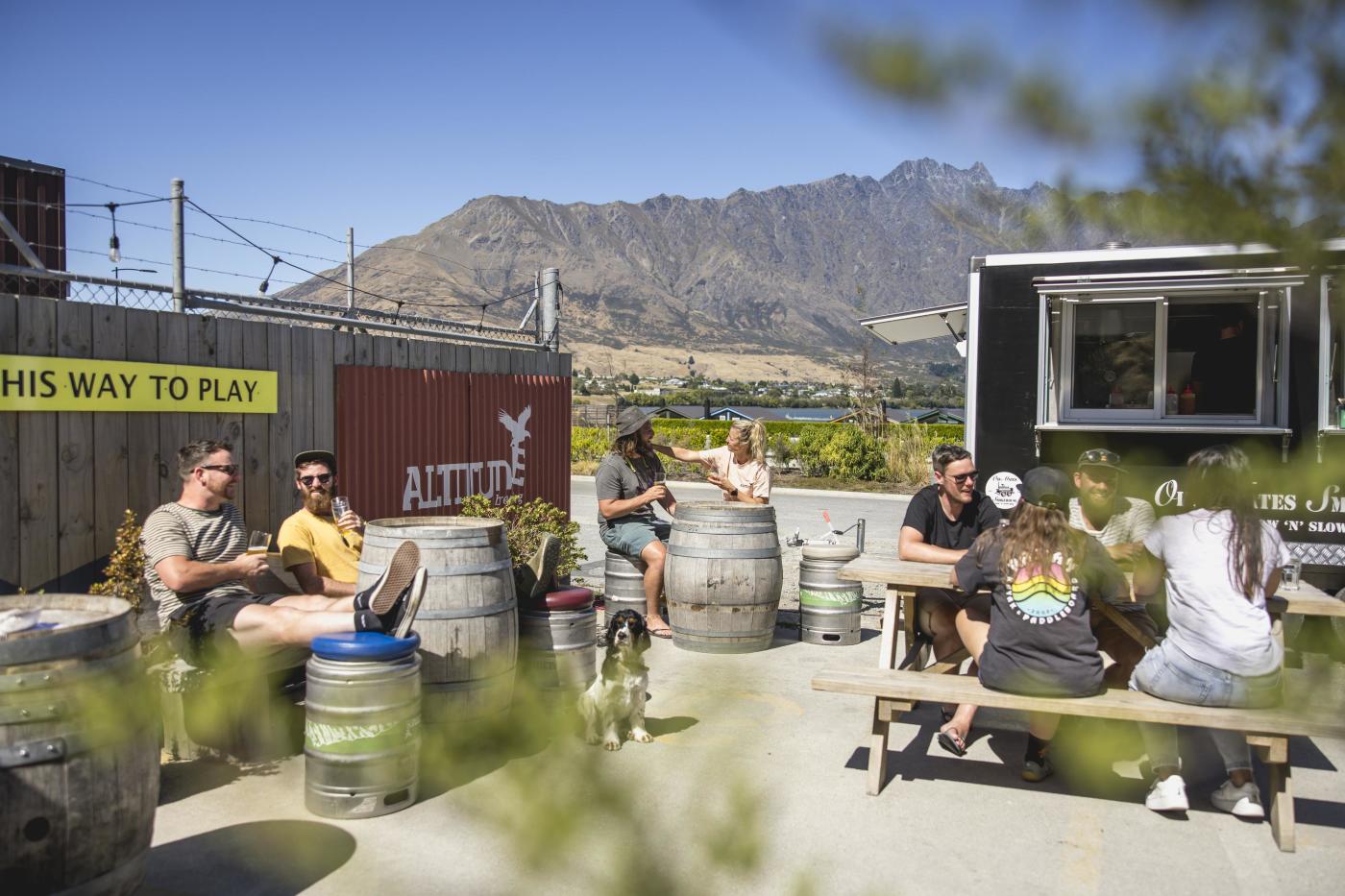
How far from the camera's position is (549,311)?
31.1ft

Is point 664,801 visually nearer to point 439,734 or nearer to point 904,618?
point 439,734

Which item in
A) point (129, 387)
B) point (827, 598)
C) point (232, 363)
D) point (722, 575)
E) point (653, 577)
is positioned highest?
point (232, 363)

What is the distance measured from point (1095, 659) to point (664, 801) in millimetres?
3928

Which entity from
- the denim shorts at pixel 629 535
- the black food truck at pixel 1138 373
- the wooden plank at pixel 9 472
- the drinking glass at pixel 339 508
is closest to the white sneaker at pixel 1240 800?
the black food truck at pixel 1138 373

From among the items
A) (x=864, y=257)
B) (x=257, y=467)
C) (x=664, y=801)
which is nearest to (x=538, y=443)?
(x=257, y=467)

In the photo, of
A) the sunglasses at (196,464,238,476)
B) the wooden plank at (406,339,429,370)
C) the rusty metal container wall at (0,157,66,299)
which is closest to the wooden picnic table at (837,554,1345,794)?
the sunglasses at (196,464,238,476)

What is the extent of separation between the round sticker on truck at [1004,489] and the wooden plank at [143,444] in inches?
219

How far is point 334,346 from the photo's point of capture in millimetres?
7059

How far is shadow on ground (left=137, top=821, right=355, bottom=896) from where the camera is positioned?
12.0ft

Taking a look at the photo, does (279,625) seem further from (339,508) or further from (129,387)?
(129,387)

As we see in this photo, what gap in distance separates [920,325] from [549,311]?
12.7ft

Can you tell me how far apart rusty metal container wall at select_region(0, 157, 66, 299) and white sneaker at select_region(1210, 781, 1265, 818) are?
1085 cm

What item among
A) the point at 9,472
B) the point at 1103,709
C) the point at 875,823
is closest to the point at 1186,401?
the point at 1103,709

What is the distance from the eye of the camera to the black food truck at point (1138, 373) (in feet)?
23.2
